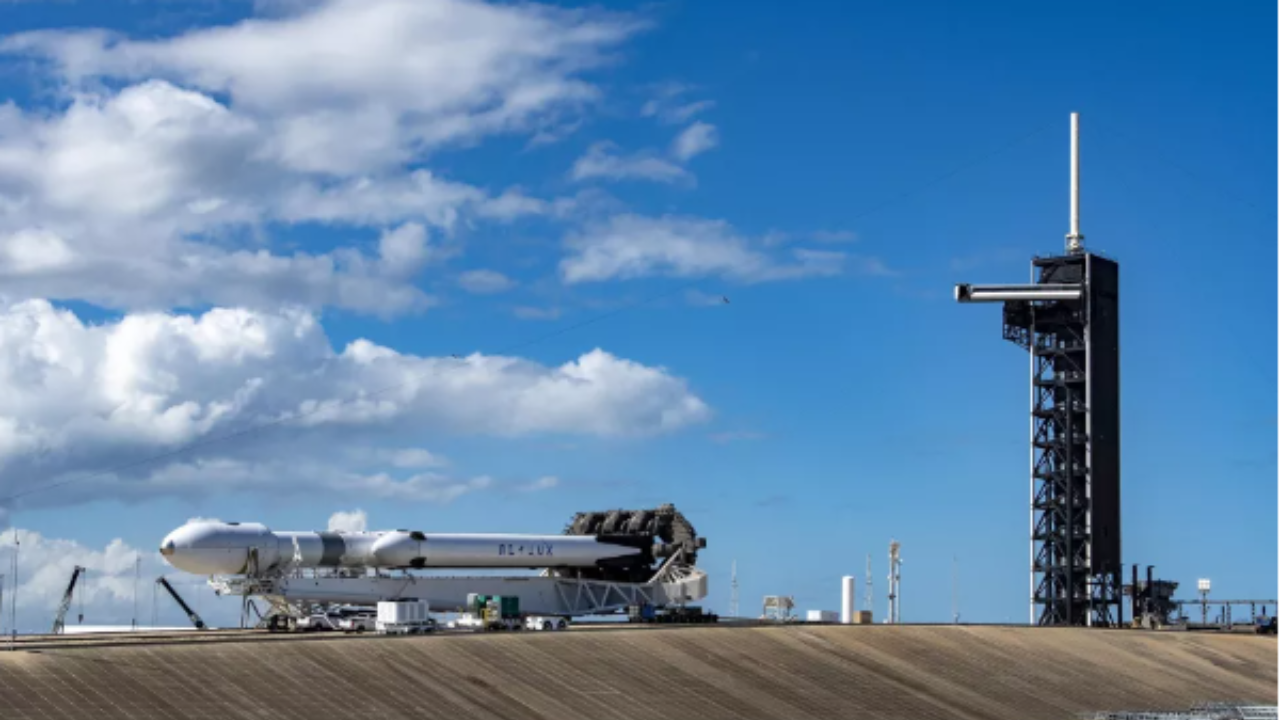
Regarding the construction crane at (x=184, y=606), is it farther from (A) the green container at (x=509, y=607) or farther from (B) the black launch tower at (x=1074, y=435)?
(B) the black launch tower at (x=1074, y=435)

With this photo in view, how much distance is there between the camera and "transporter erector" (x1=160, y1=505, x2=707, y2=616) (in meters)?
89.9

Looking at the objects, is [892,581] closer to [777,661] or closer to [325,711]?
[777,661]

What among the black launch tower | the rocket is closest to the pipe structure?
the black launch tower

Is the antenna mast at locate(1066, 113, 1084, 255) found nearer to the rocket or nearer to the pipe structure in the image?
the pipe structure

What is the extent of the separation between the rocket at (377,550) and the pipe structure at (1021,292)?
3012 cm

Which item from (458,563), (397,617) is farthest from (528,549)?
(397,617)

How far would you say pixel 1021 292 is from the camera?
12100 cm

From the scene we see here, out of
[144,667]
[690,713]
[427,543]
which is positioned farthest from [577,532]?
[144,667]

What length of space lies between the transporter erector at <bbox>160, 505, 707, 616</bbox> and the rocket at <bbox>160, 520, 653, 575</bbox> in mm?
59

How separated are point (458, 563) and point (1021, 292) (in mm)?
47209

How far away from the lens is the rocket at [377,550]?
89.1 metres

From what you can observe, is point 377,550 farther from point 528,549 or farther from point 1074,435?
point 1074,435

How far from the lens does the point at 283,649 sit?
232ft

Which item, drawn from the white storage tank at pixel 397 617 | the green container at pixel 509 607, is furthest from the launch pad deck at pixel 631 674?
the green container at pixel 509 607
